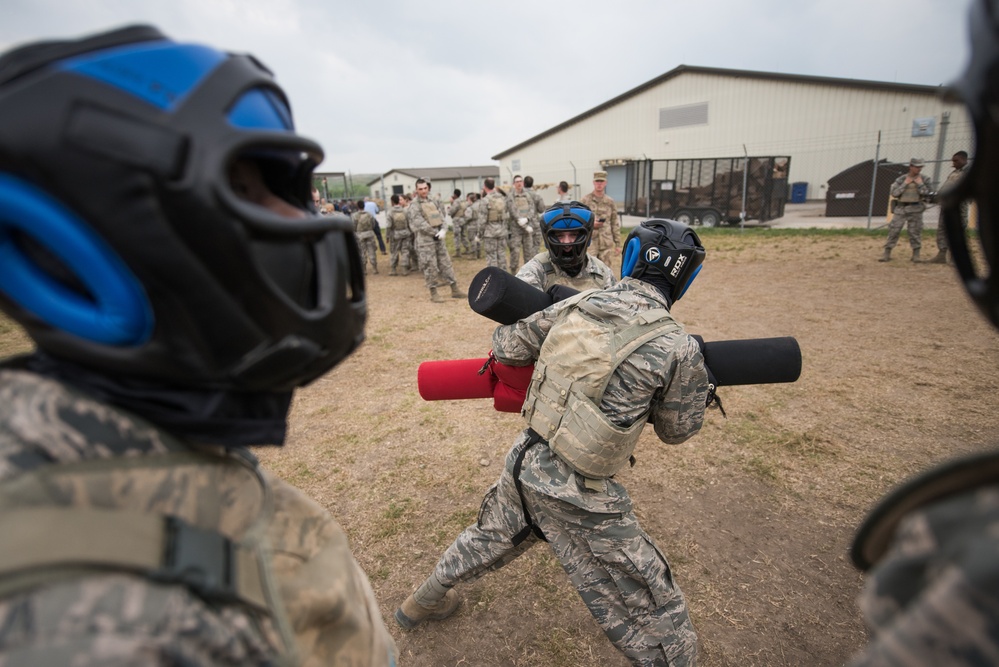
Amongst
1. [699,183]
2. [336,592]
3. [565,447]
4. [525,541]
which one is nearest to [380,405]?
[525,541]

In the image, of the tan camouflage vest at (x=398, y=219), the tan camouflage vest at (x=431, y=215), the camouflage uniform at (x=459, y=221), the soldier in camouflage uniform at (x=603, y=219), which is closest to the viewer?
the tan camouflage vest at (x=431, y=215)

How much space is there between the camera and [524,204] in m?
11.3

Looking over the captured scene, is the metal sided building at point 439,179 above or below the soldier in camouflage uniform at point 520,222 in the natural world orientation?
above

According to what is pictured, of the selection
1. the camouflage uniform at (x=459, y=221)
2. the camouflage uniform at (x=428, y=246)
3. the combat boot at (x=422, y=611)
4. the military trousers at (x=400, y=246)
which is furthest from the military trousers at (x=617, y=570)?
the camouflage uniform at (x=459, y=221)

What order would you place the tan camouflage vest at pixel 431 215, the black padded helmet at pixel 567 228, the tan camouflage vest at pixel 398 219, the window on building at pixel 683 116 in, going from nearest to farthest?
the black padded helmet at pixel 567 228
the tan camouflage vest at pixel 431 215
the tan camouflage vest at pixel 398 219
the window on building at pixel 683 116

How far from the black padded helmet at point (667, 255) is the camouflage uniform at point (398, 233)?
1022 cm

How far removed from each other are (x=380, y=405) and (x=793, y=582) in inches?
151

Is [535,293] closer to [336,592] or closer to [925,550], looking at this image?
[336,592]

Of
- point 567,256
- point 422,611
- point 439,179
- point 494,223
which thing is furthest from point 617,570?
point 439,179

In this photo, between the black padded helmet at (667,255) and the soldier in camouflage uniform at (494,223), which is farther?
the soldier in camouflage uniform at (494,223)

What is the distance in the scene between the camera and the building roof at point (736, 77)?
22.2 metres

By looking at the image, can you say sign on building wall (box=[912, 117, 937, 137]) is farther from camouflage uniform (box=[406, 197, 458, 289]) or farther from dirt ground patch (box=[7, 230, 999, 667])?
camouflage uniform (box=[406, 197, 458, 289])

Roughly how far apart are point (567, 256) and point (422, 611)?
285 cm

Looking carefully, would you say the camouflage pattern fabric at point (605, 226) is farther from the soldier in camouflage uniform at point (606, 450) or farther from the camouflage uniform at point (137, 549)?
the camouflage uniform at point (137, 549)
